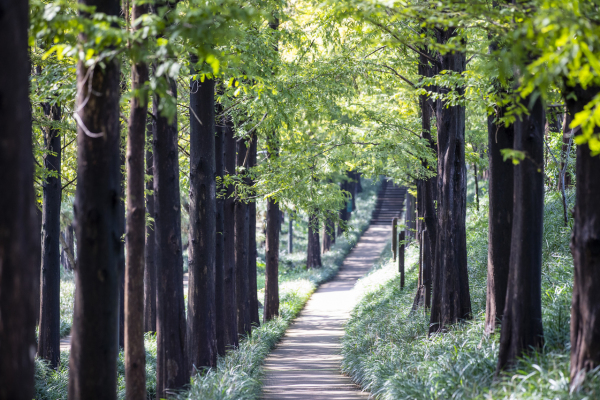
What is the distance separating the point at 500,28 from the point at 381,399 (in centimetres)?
468

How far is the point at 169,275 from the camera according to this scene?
716 cm

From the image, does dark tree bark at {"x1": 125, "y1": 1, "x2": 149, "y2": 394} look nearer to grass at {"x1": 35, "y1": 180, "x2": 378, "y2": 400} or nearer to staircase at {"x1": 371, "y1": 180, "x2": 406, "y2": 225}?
grass at {"x1": 35, "y1": 180, "x2": 378, "y2": 400}

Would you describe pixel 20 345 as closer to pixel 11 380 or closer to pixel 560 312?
pixel 11 380

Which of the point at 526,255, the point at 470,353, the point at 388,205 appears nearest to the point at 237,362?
the point at 470,353

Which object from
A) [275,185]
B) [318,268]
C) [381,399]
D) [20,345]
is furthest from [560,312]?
[318,268]

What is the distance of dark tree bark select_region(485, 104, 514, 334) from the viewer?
6.68 metres

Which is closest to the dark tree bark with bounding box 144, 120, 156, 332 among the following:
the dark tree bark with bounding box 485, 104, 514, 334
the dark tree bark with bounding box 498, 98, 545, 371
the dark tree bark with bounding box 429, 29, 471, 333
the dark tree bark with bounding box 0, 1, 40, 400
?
the dark tree bark with bounding box 429, 29, 471, 333

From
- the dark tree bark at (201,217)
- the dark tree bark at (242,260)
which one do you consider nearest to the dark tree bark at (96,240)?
the dark tree bark at (201,217)

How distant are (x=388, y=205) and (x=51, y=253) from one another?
3929cm

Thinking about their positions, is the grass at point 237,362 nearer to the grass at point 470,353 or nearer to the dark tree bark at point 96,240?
the grass at point 470,353

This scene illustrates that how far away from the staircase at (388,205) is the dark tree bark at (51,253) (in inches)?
1367

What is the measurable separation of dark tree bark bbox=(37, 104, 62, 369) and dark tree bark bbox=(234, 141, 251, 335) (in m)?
3.98

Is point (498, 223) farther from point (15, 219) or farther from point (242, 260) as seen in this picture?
point (242, 260)

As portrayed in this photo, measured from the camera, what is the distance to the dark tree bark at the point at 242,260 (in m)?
12.9
